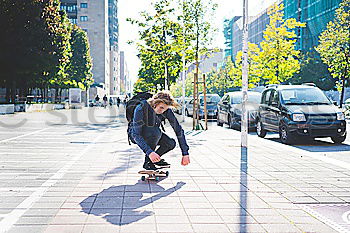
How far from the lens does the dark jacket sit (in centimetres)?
677

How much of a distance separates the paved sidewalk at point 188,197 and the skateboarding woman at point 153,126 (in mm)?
521

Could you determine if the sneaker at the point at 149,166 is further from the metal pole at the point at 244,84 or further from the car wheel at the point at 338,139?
the car wheel at the point at 338,139

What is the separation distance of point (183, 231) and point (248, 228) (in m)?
0.65

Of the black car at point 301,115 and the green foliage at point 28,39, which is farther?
the green foliage at point 28,39

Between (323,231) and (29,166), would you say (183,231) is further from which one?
(29,166)

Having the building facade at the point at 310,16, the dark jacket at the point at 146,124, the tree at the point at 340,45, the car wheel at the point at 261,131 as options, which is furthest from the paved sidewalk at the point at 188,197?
the building facade at the point at 310,16

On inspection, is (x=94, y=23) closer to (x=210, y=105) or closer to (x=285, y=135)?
(x=210, y=105)

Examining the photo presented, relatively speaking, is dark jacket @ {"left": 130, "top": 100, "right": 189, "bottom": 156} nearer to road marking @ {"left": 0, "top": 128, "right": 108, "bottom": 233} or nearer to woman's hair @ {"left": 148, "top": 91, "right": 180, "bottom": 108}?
woman's hair @ {"left": 148, "top": 91, "right": 180, "bottom": 108}

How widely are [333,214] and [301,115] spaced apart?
8.41m

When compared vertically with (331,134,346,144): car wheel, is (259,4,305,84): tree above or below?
above

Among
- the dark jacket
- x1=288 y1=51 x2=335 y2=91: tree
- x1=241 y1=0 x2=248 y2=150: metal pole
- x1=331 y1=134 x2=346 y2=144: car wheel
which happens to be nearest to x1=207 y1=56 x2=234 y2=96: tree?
x1=288 y1=51 x2=335 y2=91: tree

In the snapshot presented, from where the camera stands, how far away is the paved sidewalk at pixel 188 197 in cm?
462

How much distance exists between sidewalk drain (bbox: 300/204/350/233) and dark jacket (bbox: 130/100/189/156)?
86.9 inches

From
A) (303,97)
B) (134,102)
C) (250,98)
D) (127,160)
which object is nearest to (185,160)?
(134,102)
